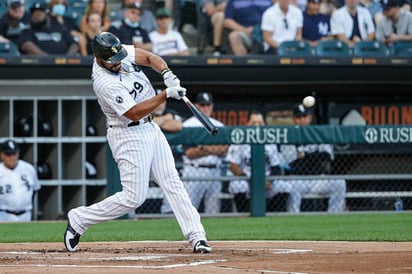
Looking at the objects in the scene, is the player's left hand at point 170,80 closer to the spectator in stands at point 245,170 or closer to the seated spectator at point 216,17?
the spectator in stands at point 245,170

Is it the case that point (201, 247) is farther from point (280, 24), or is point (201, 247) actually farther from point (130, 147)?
point (280, 24)

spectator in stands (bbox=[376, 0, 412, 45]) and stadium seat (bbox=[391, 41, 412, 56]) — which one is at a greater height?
spectator in stands (bbox=[376, 0, 412, 45])

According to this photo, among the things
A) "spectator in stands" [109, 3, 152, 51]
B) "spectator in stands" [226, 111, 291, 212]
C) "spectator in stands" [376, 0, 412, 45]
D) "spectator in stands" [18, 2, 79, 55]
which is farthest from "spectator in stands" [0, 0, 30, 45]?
"spectator in stands" [376, 0, 412, 45]

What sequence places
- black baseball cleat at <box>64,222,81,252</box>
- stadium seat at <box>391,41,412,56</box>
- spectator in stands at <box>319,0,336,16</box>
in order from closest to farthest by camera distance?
black baseball cleat at <box>64,222,81,252</box> → stadium seat at <box>391,41,412,56</box> → spectator in stands at <box>319,0,336,16</box>

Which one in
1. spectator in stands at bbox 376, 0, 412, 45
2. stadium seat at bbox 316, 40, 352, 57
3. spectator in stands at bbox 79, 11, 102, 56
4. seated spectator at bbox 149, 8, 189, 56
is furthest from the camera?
spectator in stands at bbox 376, 0, 412, 45

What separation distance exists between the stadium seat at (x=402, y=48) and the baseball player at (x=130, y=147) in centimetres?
700

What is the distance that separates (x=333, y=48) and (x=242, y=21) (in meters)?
1.26

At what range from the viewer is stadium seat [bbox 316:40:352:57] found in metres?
13.4

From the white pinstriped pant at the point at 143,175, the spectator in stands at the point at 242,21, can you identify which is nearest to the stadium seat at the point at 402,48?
the spectator in stands at the point at 242,21

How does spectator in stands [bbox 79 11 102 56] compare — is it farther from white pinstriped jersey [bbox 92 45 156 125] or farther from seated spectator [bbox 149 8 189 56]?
white pinstriped jersey [bbox 92 45 156 125]

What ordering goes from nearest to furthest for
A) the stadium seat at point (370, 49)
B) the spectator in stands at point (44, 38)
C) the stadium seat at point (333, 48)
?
1. the spectator in stands at point (44, 38)
2. the stadium seat at point (333, 48)
3. the stadium seat at point (370, 49)

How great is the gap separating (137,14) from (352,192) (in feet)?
12.0

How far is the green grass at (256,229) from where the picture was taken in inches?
352

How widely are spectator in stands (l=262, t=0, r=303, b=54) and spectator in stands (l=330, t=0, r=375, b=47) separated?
0.54 meters
